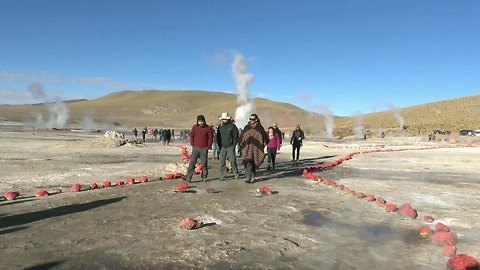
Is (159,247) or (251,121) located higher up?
(251,121)

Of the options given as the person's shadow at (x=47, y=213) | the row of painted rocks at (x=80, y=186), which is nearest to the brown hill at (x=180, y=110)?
the row of painted rocks at (x=80, y=186)

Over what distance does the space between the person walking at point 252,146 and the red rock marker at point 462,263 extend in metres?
7.35

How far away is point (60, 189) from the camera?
10.5 meters

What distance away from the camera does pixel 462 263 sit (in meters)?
5.21

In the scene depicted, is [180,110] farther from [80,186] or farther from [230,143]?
[80,186]

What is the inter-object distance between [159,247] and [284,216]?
2.77 meters

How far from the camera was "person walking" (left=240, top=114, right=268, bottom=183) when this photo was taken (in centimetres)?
1250

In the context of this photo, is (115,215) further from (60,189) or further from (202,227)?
(60,189)

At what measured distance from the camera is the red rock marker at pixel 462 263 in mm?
5188

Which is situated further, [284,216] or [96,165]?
[96,165]

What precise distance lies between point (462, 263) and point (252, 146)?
7.86m

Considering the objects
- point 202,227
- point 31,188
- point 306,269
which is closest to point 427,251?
point 306,269

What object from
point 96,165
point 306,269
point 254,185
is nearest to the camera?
point 306,269

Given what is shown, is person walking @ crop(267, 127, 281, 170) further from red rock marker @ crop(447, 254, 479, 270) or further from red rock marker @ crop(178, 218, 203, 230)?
red rock marker @ crop(447, 254, 479, 270)
